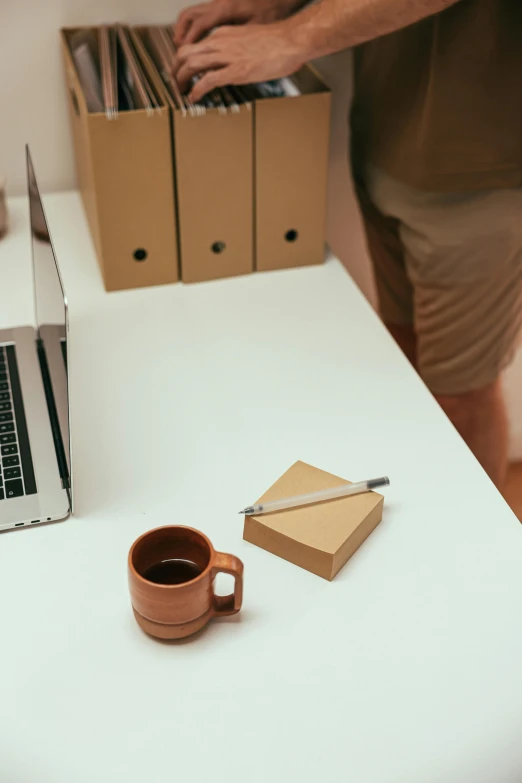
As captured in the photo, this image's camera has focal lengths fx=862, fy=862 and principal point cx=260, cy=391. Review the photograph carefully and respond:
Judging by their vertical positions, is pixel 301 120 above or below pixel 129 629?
above

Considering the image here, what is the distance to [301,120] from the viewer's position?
4.43 ft

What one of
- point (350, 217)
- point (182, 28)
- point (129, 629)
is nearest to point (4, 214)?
point (182, 28)

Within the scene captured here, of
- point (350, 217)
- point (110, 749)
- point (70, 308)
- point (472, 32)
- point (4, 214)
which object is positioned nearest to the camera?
point (110, 749)

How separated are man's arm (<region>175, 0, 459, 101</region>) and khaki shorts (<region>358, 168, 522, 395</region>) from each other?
1.03 ft

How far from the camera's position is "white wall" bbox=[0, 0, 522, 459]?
1490 millimetres

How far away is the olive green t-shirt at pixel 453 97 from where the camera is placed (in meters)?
1.27

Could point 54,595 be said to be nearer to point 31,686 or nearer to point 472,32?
point 31,686

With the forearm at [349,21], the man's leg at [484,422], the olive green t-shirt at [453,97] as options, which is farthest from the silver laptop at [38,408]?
the man's leg at [484,422]

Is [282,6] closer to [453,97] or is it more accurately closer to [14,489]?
[453,97]

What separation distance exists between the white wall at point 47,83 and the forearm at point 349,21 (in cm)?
36

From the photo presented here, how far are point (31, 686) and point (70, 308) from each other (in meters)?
0.70

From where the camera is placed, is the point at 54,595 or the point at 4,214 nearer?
the point at 54,595

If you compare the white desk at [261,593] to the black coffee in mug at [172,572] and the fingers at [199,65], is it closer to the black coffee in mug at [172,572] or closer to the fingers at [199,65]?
the black coffee in mug at [172,572]

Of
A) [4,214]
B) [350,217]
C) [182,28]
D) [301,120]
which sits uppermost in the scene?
[182,28]
